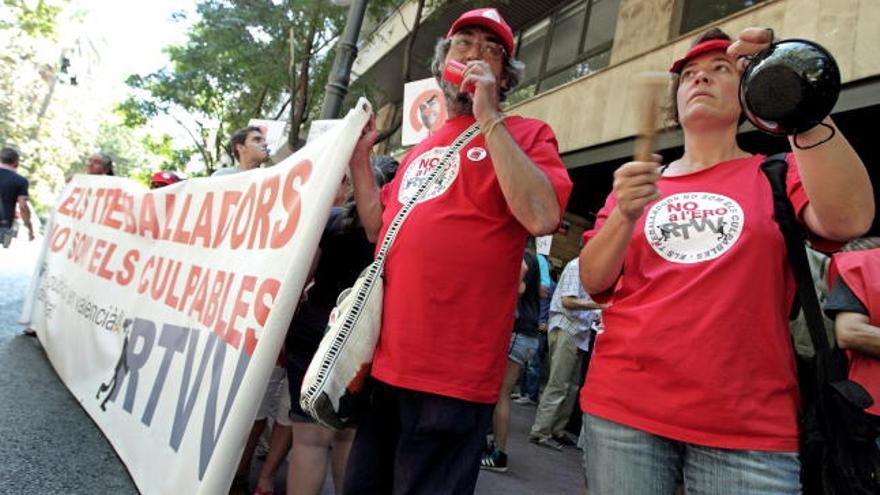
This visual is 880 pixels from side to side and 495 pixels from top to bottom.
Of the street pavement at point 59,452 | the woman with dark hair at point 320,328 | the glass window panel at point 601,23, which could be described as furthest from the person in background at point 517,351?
the glass window panel at point 601,23

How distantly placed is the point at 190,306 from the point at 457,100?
1.61 meters

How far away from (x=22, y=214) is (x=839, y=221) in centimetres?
939

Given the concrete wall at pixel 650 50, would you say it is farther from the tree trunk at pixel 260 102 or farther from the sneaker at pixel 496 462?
the tree trunk at pixel 260 102

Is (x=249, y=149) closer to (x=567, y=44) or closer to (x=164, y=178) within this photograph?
(x=164, y=178)

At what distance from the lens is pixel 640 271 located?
1409mm

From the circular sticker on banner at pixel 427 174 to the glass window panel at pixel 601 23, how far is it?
8925mm

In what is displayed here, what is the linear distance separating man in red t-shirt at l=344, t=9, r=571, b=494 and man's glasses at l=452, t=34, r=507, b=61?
249 millimetres

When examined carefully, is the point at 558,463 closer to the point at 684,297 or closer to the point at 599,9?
the point at 684,297

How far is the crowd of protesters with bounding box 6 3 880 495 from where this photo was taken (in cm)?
118

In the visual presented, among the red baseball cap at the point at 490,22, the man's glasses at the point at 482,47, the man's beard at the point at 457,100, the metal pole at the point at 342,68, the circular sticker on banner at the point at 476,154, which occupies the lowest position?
the circular sticker on banner at the point at 476,154

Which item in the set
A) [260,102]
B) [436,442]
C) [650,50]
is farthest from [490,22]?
[260,102]

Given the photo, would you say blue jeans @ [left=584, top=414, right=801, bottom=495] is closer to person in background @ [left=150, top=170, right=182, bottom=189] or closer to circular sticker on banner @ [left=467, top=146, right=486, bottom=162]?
circular sticker on banner @ [left=467, top=146, right=486, bottom=162]

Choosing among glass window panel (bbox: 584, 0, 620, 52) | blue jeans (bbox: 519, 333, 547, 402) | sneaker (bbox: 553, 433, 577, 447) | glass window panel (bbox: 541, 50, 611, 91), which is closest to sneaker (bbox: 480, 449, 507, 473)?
sneaker (bbox: 553, 433, 577, 447)

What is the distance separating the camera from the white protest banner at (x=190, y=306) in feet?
6.62
